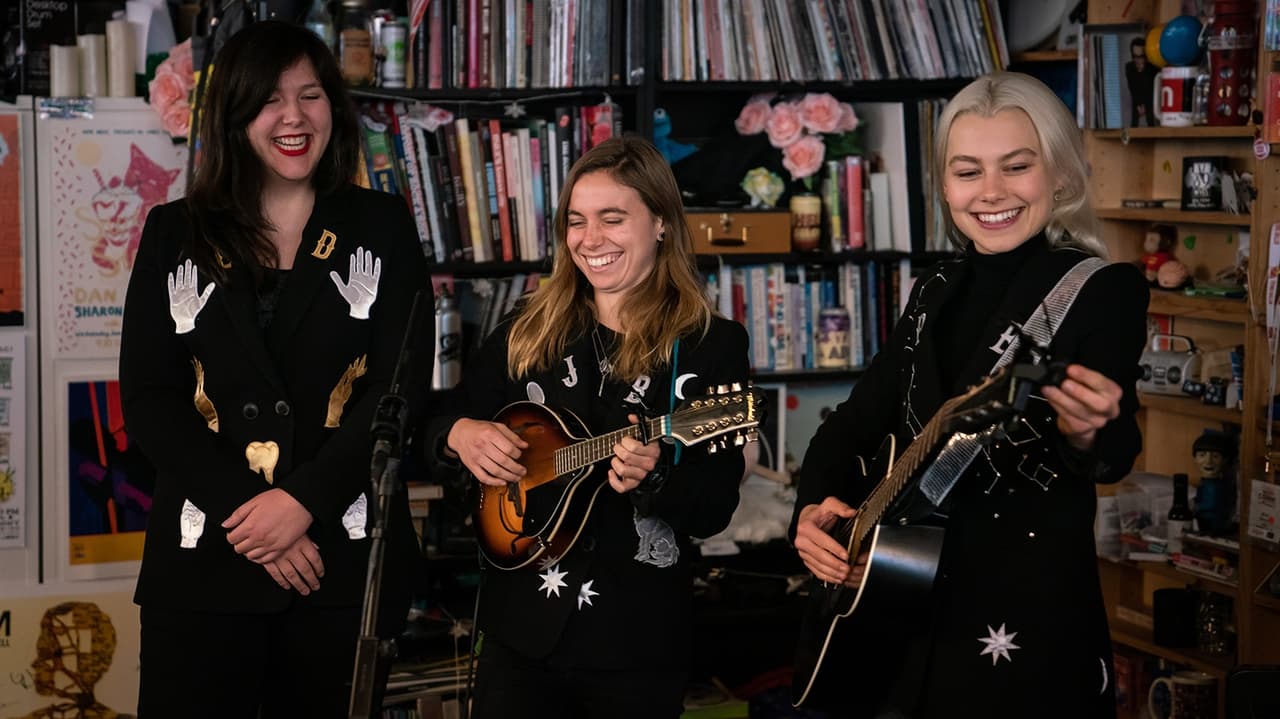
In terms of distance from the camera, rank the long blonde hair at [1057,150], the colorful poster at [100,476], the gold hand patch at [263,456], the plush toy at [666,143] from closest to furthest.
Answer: the long blonde hair at [1057,150] < the gold hand patch at [263,456] < the colorful poster at [100,476] < the plush toy at [666,143]

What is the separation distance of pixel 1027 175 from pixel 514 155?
196 cm

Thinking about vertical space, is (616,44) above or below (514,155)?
above

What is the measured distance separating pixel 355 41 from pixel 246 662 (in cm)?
184

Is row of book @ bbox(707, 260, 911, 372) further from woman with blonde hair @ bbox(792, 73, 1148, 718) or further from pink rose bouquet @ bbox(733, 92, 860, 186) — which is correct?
woman with blonde hair @ bbox(792, 73, 1148, 718)

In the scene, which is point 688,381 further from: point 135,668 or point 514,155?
point 135,668

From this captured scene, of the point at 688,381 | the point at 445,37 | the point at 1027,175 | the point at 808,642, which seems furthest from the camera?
the point at 445,37

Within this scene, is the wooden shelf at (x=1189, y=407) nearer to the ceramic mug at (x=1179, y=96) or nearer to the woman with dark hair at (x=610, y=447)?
the ceramic mug at (x=1179, y=96)

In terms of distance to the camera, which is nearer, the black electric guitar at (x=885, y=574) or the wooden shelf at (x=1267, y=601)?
the black electric guitar at (x=885, y=574)

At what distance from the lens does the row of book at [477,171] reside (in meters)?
3.47

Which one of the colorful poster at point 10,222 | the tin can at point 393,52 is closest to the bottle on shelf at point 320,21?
the tin can at point 393,52

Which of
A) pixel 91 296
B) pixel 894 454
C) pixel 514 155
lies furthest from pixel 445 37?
pixel 894 454

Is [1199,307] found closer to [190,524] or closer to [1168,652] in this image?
[1168,652]

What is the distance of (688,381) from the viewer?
80.8 inches

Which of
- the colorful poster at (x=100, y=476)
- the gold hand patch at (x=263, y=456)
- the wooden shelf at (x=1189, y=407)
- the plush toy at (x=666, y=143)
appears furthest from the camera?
the plush toy at (x=666, y=143)
